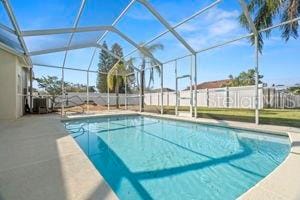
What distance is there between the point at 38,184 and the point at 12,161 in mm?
1198

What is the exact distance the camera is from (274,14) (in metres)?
10.4

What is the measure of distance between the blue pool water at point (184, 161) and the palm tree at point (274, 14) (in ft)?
15.1

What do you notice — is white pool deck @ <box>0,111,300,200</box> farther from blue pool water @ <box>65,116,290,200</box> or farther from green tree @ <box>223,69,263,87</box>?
green tree @ <box>223,69,263,87</box>

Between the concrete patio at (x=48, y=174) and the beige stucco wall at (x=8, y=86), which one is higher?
the beige stucco wall at (x=8, y=86)

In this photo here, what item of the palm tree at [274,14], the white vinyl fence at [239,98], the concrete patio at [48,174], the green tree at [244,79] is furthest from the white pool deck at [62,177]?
the green tree at [244,79]

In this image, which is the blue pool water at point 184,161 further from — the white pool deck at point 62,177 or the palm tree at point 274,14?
the palm tree at point 274,14

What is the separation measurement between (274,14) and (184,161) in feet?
28.7

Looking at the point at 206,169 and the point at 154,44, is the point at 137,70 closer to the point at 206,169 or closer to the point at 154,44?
the point at 154,44

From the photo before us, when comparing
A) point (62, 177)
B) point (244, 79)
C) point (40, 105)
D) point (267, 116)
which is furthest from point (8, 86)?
point (244, 79)

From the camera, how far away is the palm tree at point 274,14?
9.31 meters

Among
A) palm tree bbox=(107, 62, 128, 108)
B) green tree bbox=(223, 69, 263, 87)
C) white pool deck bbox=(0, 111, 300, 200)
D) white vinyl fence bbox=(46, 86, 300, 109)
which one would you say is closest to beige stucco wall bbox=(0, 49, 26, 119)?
white pool deck bbox=(0, 111, 300, 200)

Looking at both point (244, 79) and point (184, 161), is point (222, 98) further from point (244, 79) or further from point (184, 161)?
point (184, 161)

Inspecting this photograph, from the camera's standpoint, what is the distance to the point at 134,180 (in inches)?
144

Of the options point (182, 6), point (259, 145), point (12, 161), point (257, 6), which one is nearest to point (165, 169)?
point (12, 161)
